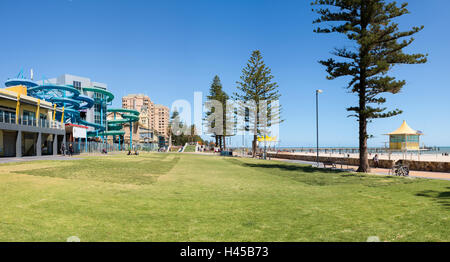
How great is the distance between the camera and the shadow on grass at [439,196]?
708 cm

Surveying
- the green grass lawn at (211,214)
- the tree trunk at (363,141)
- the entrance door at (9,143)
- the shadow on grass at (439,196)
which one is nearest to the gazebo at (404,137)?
the tree trunk at (363,141)

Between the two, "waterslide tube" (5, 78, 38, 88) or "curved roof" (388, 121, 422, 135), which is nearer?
"waterslide tube" (5, 78, 38, 88)

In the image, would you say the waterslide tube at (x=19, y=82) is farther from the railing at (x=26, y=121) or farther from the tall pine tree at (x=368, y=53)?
the tall pine tree at (x=368, y=53)

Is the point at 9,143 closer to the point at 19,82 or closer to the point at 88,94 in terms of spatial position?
the point at 19,82

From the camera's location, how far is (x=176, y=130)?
397 feet

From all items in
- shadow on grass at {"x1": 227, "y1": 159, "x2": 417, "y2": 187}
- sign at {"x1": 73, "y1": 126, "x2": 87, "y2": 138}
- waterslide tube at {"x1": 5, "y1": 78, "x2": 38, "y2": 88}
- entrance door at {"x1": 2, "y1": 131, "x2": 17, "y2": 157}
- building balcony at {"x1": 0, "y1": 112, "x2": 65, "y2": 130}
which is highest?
waterslide tube at {"x1": 5, "y1": 78, "x2": 38, "y2": 88}

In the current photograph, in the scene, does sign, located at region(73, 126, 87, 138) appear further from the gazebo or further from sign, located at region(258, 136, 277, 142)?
the gazebo

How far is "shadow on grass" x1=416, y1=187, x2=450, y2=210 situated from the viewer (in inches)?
279

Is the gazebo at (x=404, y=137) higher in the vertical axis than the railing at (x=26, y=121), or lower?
lower

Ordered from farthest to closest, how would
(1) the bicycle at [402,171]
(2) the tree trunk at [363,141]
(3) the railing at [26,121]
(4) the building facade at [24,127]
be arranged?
(4) the building facade at [24,127] → (3) the railing at [26,121] → (2) the tree trunk at [363,141] → (1) the bicycle at [402,171]

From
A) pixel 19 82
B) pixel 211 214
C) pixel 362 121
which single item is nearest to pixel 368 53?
pixel 362 121

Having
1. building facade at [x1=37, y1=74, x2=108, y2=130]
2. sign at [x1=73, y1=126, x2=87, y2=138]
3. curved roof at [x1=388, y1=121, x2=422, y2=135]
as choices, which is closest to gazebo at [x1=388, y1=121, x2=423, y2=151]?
curved roof at [x1=388, y1=121, x2=422, y2=135]
